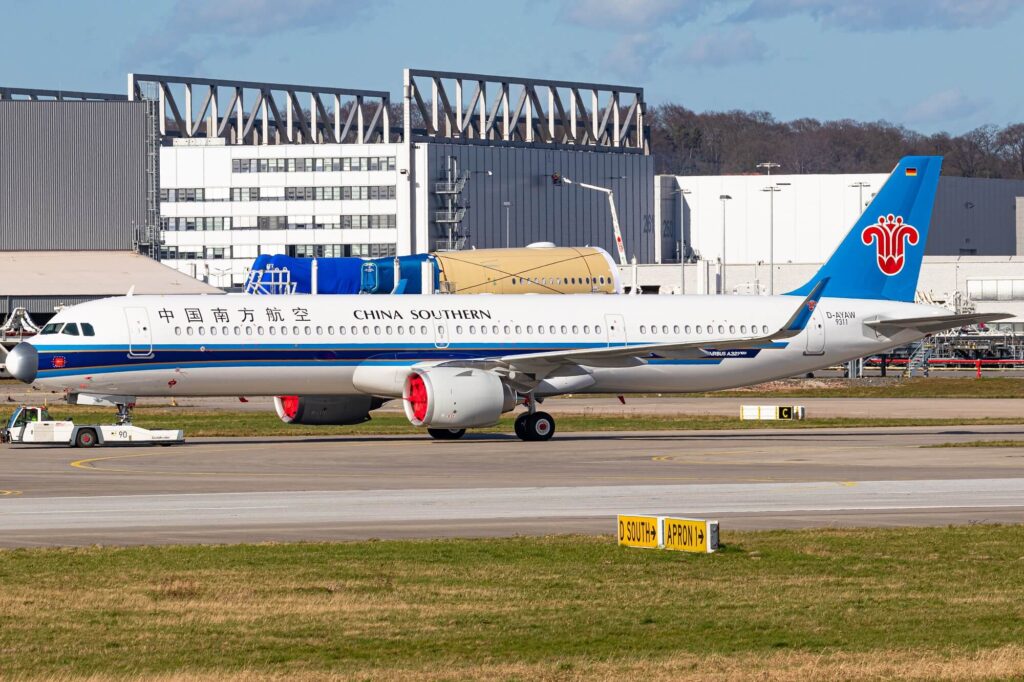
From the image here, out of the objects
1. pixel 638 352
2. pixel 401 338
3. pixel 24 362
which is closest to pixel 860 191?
pixel 638 352

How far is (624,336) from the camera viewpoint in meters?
50.1

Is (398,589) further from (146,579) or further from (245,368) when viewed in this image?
(245,368)

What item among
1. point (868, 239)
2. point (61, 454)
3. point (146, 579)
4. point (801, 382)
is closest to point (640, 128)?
point (801, 382)

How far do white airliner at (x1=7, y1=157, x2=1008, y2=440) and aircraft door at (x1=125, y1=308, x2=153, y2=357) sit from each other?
3 centimetres

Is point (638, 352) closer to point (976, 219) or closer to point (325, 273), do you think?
point (325, 273)

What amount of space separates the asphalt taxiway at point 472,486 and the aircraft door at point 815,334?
4384 millimetres

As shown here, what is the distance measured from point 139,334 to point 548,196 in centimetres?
10940

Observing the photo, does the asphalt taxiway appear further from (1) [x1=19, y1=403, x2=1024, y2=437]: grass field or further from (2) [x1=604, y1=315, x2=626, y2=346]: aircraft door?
(1) [x1=19, y1=403, x2=1024, y2=437]: grass field

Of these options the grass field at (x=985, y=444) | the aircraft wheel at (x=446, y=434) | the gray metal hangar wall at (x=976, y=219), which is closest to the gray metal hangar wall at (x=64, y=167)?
the gray metal hangar wall at (x=976, y=219)

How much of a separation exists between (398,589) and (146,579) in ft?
10.8

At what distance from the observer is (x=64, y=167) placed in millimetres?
134625

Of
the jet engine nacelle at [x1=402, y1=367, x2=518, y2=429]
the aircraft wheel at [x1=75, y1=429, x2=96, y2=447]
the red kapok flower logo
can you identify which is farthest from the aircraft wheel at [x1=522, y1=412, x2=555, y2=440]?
the red kapok flower logo

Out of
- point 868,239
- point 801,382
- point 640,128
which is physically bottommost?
point 801,382

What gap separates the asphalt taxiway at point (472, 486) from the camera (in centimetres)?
2653
